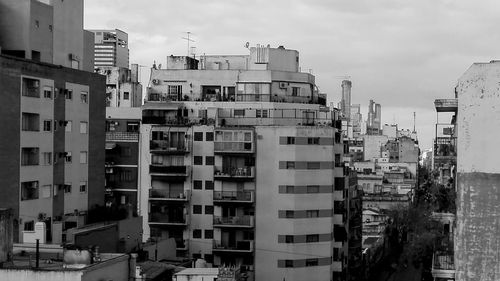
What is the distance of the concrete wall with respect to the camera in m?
34.9

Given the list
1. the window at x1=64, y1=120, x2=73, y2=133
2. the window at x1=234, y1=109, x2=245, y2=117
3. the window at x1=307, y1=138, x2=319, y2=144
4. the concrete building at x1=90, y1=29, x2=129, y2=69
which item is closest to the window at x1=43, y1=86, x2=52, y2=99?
the window at x1=64, y1=120, x2=73, y2=133

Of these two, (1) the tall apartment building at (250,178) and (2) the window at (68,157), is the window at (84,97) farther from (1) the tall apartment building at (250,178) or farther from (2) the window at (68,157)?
(1) the tall apartment building at (250,178)

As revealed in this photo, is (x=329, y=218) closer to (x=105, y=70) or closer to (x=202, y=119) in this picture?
(x=202, y=119)

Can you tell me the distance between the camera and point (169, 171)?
57.2 meters

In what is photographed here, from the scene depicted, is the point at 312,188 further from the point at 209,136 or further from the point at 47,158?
the point at 47,158

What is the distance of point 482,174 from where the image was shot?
35.3 metres

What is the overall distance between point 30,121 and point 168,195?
17.1 meters

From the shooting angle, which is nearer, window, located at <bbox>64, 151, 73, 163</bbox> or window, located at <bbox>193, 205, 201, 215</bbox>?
window, located at <bbox>64, 151, 73, 163</bbox>

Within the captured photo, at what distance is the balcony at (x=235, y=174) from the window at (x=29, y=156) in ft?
54.3

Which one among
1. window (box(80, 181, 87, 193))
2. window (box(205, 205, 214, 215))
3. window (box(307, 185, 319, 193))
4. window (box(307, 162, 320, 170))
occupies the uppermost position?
window (box(307, 162, 320, 170))

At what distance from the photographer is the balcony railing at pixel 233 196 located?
55.3 metres

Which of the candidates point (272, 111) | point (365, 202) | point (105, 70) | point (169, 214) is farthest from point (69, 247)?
point (365, 202)

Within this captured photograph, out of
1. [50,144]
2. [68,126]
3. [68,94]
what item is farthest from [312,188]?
[50,144]

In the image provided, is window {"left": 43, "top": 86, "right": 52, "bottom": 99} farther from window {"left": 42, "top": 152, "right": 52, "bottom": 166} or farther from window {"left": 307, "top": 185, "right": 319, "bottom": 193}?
window {"left": 307, "top": 185, "right": 319, "bottom": 193}
